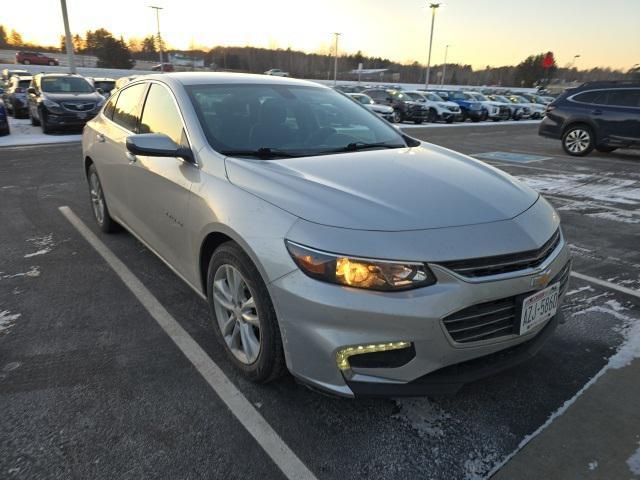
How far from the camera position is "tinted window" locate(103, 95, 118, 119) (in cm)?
463

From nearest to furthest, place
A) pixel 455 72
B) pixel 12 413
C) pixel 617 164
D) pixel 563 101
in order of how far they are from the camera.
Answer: pixel 12 413 < pixel 617 164 < pixel 563 101 < pixel 455 72

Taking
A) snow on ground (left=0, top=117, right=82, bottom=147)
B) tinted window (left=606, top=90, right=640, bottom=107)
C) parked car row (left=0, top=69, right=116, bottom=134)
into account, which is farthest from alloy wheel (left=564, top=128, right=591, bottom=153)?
snow on ground (left=0, top=117, right=82, bottom=147)

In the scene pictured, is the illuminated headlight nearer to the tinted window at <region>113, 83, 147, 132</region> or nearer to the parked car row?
the tinted window at <region>113, 83, 147, 132</region>

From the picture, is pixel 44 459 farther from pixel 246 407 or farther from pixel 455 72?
pixel 455 72

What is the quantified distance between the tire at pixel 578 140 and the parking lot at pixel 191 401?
8.91m

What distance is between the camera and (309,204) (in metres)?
2.20

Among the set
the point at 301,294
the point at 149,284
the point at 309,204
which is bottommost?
the point at 149,284

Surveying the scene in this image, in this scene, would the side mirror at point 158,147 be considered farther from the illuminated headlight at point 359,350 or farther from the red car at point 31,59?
the red car at point 31,59

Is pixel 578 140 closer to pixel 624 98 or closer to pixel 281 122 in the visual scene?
pixel 624 98

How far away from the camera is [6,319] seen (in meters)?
3.28

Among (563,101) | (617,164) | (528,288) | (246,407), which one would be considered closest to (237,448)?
(246,407)

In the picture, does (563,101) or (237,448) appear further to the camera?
(563,101)

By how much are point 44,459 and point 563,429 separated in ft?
8.03

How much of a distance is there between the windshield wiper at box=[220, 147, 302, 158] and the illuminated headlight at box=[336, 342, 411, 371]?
1.39 meters
